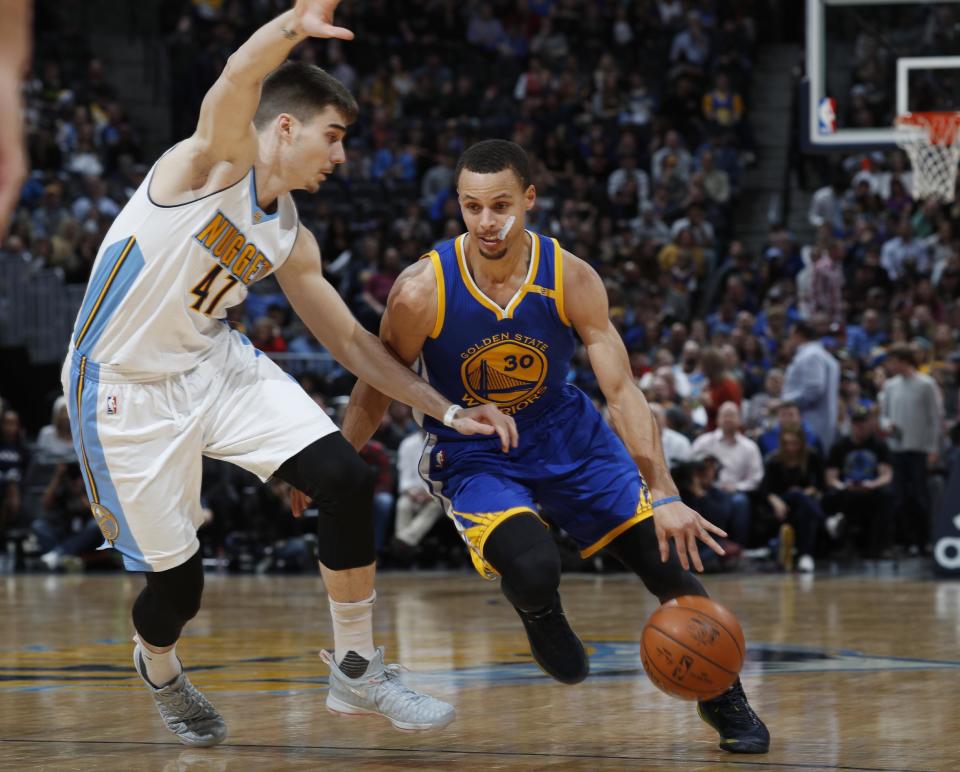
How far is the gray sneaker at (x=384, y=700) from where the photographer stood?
461cm

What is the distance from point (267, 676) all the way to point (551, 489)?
196 cm

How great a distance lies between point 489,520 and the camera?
4840 millimetres

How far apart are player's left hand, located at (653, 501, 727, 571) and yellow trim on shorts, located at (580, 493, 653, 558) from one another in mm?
256

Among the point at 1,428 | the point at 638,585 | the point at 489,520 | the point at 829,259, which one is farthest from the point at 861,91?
the point at 489,520

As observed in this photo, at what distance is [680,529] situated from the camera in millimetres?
4551

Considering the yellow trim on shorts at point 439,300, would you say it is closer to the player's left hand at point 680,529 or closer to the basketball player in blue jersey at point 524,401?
the basketball player in blue jersey at point 524,401

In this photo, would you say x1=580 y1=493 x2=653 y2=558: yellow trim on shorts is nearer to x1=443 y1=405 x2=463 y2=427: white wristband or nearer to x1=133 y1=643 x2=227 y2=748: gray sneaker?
x1=443 y1=405 x2=463 y2=427: white wristband

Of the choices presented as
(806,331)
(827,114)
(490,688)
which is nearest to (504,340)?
(490,688)

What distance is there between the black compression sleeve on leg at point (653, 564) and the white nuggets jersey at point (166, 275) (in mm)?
1464

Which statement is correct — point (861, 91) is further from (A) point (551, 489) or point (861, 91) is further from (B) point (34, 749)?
(B) point (34, 749)

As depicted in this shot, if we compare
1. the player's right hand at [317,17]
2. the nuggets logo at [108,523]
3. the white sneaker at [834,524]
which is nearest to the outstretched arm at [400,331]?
the nuggets logo at [108,523]

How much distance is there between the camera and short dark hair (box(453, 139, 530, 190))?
4.87 meters

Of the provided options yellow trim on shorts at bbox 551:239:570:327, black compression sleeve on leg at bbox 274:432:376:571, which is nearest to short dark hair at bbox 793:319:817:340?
yellow trim on shorts at bbox 551:239:570:327

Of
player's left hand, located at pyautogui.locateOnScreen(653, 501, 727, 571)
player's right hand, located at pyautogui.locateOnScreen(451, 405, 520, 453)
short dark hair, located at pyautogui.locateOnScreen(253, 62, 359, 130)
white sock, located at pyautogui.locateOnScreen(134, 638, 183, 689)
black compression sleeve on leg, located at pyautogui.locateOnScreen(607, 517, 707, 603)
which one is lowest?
white sock, located at pyautogui.locateOnScreen(134, 638, 183, 689)
